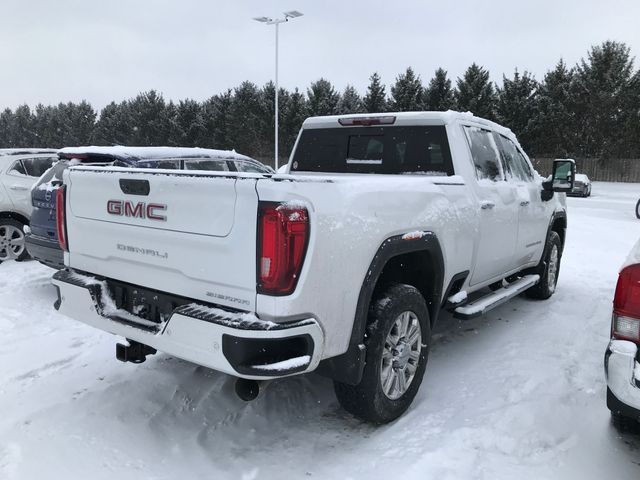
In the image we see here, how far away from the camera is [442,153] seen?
4391 millimetres

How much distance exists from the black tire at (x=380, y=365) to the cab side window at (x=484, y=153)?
1553mm

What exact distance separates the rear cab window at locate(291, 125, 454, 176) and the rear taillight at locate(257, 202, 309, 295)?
2127mm

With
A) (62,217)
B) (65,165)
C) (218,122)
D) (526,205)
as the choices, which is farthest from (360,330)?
(218,122)

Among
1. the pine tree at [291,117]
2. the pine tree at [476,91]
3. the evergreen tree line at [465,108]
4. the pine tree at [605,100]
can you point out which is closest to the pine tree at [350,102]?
the evergreen tree line at [465,108]

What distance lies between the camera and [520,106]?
4009 cm

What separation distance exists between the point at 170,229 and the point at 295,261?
773 millimetres

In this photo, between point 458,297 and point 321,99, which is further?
point 321,99

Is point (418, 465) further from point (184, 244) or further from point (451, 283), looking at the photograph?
point (184, 244)

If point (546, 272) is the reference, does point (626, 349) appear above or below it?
above

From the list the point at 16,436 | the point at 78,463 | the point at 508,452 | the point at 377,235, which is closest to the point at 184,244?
the point at 377,235

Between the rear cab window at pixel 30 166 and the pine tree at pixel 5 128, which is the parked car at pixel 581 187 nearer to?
the rear cab window at pixel 30 166

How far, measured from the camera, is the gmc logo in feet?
9.70

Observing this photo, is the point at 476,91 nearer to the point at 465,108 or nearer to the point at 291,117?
the point at 465,108

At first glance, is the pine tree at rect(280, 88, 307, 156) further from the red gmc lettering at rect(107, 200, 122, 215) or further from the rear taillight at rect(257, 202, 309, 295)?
the rear taillight at rect(257, 202, 309, 295)
